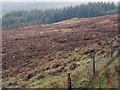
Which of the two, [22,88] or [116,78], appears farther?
[22,88]

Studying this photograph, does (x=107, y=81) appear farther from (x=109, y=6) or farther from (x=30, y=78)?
(x=109, y=6)

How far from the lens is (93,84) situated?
19.0 feet

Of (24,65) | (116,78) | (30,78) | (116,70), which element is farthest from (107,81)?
(24,65)

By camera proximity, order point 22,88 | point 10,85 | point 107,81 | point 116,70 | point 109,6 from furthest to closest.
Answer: point 109,6 → point 10,85 → point 22,88 → point 116,70 → point 107,81

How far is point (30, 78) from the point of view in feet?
37.8

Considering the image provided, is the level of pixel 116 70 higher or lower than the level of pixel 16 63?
higher

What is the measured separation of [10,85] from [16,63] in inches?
229

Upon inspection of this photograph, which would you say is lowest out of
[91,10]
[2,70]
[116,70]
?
[2,70]

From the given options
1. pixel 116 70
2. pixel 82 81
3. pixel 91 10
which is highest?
pixel 91 10

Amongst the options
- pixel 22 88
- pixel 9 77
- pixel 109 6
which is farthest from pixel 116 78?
pixel 109 6

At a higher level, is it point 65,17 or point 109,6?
point 109,6

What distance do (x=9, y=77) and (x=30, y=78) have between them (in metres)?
2.25

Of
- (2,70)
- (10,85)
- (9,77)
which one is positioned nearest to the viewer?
(10,85)

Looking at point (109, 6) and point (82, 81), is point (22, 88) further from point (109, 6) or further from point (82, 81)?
point (109, 6)
